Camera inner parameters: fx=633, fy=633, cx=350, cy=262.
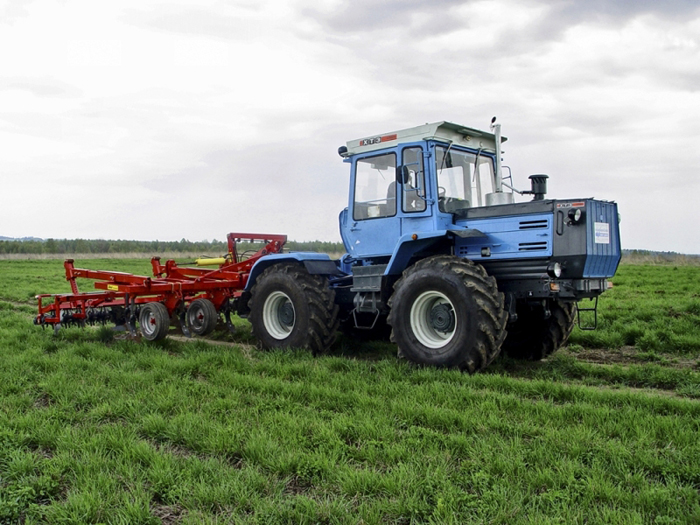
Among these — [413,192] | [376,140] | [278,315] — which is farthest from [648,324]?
[278,315]

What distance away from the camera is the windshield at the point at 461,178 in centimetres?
853

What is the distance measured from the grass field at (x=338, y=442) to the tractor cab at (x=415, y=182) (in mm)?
1935

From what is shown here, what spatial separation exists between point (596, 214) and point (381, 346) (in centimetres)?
411

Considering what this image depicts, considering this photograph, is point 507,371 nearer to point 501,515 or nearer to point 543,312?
point 543,312

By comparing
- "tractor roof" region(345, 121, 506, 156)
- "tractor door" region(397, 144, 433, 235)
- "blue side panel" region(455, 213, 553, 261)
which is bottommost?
"blue side panel" region(455, 213, 553, 261)

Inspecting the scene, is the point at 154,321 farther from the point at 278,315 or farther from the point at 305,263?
the point at 305,263

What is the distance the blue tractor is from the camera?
7516 millimetres

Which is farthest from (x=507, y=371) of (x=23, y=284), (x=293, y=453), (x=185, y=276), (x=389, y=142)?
(x=23, y=284)

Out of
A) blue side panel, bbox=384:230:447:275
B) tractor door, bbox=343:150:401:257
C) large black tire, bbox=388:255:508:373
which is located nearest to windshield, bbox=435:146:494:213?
blue side panel, bbox=384:230:447:275

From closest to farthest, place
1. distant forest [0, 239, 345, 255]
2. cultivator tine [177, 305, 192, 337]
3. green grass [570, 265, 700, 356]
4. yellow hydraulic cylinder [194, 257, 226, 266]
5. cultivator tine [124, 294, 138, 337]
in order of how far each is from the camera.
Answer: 1. green grass [570, 265, 700, 356]
2. cultivator tine [177, 305, 192, 337]
3. cultivator tine [124, 294, 138, 337]
4. yellow hydraulic cylinder [194, 257, 226, 266]
5. distant forest [0, 239, 345, 255]

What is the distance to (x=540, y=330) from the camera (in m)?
9.02

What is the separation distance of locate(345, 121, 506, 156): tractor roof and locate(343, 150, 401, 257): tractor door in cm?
15

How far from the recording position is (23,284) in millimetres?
23531

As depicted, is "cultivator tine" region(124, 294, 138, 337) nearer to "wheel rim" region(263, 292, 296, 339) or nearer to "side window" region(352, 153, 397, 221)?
"wheel rim" region(263, 292, 296, 339)
